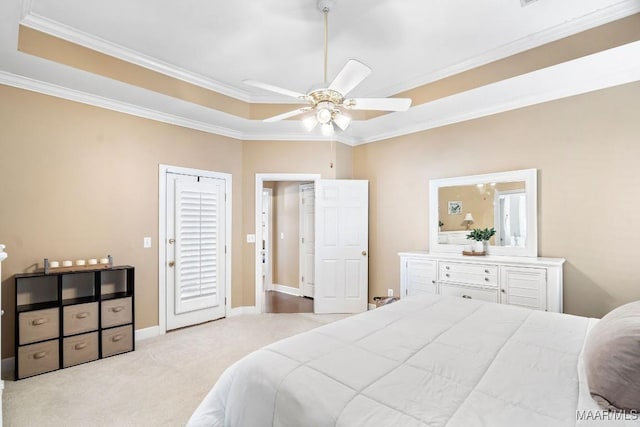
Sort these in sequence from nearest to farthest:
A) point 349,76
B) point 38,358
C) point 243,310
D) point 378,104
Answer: point 349,76 → point 378,104 → point 38,358 → point 243,310

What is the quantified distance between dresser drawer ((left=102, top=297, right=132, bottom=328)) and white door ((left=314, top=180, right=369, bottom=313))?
2.41m

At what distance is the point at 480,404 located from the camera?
1.11m

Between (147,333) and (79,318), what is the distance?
877 millimetres

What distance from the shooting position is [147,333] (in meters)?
3.77

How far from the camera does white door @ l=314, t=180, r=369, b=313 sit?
476cm

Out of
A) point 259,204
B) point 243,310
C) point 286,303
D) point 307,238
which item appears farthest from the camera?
point 307,238

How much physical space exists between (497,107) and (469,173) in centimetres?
80

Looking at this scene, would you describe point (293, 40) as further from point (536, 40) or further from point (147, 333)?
point (147, 333)

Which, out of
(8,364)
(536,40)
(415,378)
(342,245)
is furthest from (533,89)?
(8,364)

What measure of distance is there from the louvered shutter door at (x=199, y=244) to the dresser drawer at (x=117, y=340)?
73 centimetres

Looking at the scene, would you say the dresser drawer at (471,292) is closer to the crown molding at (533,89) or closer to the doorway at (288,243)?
the crown molding at (533,89)

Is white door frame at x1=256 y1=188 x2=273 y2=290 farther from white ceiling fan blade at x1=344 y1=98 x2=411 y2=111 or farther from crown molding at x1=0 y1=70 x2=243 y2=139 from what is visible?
white ceiling fan blade at x1=344 y1=98 x2=411 y2=111

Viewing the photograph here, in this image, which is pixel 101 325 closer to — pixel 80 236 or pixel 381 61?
pixel 80 236

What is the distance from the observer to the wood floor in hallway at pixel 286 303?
4977 millimetres
